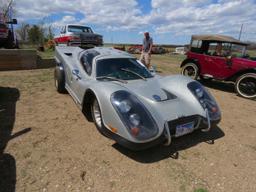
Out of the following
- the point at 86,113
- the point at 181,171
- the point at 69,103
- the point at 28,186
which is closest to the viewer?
the point at 28,186

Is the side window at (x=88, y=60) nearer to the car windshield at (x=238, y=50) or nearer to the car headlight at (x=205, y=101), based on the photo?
the car headlight at (x=205, y=101)

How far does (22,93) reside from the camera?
5.64 metres

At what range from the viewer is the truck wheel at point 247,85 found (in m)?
6.52

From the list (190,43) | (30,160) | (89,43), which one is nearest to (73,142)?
(30,160)

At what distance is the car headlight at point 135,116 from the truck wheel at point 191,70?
5.66 m

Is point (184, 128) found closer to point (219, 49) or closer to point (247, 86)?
point (247, 86)

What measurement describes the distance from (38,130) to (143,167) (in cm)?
197

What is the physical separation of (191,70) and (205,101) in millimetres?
4991

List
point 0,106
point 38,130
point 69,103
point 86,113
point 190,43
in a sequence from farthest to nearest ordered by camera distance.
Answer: point 190,43, point 69,103, point 0,106, point 86,113, point 38,130

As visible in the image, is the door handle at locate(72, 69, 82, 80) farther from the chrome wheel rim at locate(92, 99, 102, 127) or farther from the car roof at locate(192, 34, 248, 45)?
the car roof at locate(192, 34, 248, 45)

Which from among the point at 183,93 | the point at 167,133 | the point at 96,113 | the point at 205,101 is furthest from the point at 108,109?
→ the point at 205,101

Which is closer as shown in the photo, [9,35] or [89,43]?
[9,35]

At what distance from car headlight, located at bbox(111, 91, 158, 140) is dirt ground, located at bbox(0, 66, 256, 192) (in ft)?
1.58

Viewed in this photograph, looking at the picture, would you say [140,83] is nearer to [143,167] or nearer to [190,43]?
[143,167]
